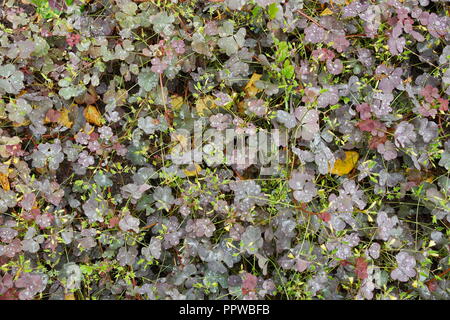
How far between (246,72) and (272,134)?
30 centimetres

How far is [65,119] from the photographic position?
1919 mm

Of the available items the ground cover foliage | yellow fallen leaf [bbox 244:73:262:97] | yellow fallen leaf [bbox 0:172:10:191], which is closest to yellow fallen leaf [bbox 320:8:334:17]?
the ground cover foliage

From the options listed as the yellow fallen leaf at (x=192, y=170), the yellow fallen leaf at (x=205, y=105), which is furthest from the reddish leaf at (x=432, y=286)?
the yellow fallen leaf at (x=205, y=105)

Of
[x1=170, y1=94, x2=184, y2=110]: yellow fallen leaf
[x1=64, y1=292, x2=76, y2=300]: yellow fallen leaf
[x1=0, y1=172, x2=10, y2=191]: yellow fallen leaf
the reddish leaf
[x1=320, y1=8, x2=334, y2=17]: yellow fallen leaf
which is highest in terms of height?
[x1=320, y1=8, x2=334, y2=17]: yellow fallen leaf

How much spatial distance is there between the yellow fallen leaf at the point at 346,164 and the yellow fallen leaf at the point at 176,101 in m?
0.74

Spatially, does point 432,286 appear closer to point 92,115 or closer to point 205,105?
point 205,105

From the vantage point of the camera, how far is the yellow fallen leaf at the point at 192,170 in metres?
1.80

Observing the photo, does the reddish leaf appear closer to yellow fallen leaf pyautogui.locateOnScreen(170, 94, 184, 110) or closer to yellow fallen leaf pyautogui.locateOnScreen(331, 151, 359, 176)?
yellow fallen leaf pyautogui.locateOnScreen(331, 151, 359, 176)

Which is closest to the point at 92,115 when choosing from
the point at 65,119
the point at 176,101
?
the point at 65,119

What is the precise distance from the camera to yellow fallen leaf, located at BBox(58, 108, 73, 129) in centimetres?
191

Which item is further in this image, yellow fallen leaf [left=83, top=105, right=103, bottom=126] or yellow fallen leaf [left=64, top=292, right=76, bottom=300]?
yellow fallen leaf [left=83, top=105, right=103, bottom=126]

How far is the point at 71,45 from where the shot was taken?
1.86m

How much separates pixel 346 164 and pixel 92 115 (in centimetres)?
116
